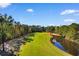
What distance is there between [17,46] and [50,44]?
26cm

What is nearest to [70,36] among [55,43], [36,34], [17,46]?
[55,43]

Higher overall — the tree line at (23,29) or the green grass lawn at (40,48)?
the tree line at (23,29)

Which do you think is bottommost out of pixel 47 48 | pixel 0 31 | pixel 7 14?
pixel 47 48

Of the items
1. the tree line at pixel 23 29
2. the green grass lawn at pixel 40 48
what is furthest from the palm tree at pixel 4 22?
the green grass lawn at pixel 40 48

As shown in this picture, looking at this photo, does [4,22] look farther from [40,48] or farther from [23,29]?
[40,48]

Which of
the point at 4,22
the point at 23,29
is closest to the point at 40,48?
the point at 23,29

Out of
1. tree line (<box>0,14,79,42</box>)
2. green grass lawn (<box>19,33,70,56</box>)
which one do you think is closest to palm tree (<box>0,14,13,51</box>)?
tree line (<box>0,14,79,42</box>)

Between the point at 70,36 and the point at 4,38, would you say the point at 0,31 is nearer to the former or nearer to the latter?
the point at 4,38

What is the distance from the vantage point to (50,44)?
2.20 metres

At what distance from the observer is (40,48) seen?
218 cm

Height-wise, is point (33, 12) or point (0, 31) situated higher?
point (33, 12)

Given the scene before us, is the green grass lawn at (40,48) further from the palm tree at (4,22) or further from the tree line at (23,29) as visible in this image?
the palm tree at (4,22)

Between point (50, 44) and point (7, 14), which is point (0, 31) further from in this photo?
point (50, 44)

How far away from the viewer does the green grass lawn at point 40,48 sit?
2.15 metres
